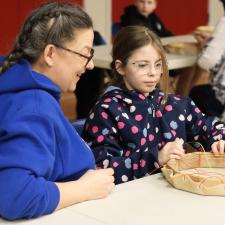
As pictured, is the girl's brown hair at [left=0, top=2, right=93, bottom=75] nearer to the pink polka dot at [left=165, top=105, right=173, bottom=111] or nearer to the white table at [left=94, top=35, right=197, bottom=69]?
the pink polka dot at [left=165, top=105, right=173, bottom=111]

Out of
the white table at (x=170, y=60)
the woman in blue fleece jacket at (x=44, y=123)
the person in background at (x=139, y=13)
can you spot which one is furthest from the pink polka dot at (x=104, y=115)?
the person in background at (x=139, y=13)

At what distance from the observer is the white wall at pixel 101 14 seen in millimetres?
6094

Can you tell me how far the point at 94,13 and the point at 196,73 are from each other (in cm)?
197

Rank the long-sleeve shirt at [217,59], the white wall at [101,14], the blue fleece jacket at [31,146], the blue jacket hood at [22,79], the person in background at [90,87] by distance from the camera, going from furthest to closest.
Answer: the white wall at [101,14]
the person in background at [90,87]
the long-sleeve shirt at [217,59]
the blue jacket hood at [22,79]
the blue fleece jacket at [31,146]

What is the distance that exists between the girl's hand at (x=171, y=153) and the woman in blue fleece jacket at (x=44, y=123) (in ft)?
0.96

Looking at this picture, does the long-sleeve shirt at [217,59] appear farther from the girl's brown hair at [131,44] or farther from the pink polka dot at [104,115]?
the pink polka dot at [104,115]

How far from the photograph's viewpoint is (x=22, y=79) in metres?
1.51

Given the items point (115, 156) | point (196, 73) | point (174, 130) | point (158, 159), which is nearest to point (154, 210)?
point (158, 159)

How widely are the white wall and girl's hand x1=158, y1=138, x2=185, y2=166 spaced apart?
4334mm

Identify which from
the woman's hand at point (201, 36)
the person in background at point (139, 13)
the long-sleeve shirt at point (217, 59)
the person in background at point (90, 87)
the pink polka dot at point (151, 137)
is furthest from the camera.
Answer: the person in background at point (139, 13)

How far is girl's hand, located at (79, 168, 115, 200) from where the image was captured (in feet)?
5.12

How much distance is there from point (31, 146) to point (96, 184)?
10.3 inches

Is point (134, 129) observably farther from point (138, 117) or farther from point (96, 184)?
point (96, 184)

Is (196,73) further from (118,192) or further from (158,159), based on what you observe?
(118,192)
